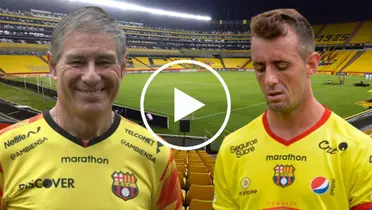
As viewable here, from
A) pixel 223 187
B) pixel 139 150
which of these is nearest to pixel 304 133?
pixel 223 187


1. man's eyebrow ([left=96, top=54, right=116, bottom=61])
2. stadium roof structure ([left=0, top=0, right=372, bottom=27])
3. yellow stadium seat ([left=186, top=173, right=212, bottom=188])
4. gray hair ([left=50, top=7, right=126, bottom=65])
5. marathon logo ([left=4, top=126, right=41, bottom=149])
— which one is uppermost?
stadium roof structure ([left=0, top=0, right=372, bottom=27])

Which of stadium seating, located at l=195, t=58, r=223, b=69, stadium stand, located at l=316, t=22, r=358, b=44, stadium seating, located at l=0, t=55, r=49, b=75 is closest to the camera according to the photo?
stadium seating, located at l=0, t=55, r=49, b=75

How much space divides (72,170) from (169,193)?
601mm

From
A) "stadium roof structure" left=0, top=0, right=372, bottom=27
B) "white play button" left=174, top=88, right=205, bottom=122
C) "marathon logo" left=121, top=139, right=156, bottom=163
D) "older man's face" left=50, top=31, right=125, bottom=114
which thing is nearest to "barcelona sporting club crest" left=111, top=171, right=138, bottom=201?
"marathon logo" left=121, top=139, right=156, bottom=163

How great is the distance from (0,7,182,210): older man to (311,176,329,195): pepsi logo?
0.92 metres

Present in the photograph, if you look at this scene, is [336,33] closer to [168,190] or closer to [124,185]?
[168,190]

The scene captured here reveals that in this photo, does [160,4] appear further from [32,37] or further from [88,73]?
[88,73]

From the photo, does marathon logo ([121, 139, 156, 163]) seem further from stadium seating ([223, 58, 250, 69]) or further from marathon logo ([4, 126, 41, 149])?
stadium seating ([223, 58, 250, 69])

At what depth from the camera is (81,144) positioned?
1.72 meters

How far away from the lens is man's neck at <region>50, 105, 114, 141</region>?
172 cm

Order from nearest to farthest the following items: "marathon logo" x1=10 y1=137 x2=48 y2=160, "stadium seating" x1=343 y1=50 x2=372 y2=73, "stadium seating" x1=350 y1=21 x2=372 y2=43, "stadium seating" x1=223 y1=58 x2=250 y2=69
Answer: "marathon logo" x1=10 y1=137 x2=48 y2=160 < "stadium seating" x1=343 y1=50 x2=372 y2=73 < "stadium seating" x1=350 y1=21 x2=372 y2=43 < "stadium seating" x1=223 y1=58 x2=250 y2=69

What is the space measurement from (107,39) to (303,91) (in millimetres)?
1139

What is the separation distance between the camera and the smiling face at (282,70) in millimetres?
1742

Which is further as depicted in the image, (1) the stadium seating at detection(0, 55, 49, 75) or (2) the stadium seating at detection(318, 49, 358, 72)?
(2) the stadium seating at detection(318, 49, 358, 72)
